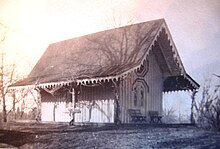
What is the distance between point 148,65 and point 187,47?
5.48 ft

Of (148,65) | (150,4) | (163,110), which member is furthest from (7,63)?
(163,110)

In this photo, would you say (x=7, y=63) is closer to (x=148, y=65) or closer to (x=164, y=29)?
(x=164, y=29)

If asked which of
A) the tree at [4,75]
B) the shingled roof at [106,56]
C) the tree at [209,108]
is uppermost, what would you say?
the shingled roof at [106,56]

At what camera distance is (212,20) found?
437 centimetres

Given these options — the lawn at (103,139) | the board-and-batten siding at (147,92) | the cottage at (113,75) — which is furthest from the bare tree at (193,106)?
the lawn at (103,139)

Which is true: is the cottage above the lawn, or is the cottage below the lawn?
above

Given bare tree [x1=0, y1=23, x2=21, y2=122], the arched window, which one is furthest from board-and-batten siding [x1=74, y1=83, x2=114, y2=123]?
bare tree [x1=0, y1=23, x2=21, y2=122]

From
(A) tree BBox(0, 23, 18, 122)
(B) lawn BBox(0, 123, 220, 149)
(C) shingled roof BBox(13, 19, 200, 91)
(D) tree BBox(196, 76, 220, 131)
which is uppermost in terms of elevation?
(C) shingled roof BBox(13, 19, 200, 91)

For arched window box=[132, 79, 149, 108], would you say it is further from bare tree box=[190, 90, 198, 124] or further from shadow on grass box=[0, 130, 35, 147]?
shadow on grass box=[0, 130, 35, 147]

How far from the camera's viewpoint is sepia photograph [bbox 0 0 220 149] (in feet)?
10.1

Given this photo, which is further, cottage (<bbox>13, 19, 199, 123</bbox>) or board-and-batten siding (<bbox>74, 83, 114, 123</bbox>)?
board-and-batten siding (<bbox>74, 83, 114, 123</bbox>)

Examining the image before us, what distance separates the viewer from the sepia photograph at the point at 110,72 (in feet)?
10.1

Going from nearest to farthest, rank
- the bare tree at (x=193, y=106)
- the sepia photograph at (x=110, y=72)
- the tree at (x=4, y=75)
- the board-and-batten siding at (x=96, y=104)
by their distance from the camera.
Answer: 1. the tree at (x=4, y=75)
2. the sepia photograph at (x=110, y=72)
3. the bare tree at (x=193, y=106)
4. the board-and-batten siding at (x=96, y=104)

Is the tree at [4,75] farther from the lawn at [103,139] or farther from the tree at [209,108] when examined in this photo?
the tree at [209,108]
